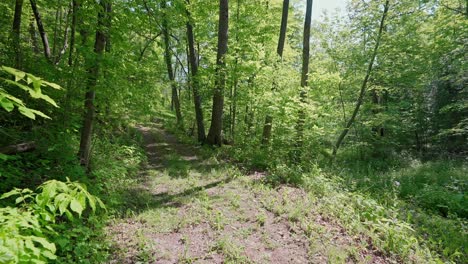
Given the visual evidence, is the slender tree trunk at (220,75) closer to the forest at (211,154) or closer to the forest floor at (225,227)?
the forest at (211,154)

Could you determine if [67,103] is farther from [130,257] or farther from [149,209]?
[130,257]

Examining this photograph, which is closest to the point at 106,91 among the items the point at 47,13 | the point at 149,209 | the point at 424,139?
the point at 149,209

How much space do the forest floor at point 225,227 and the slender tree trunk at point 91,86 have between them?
1229mm

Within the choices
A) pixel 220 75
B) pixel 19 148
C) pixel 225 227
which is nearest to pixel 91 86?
pixel 19 148

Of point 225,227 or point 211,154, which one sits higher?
point 211,154

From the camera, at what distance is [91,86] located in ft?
15.2

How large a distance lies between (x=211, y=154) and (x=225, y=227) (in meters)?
4.88

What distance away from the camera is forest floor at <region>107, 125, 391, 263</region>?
3953 mm

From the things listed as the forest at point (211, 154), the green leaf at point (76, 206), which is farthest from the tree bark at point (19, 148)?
the green leaf at point (76, 206)

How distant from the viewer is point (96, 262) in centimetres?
350

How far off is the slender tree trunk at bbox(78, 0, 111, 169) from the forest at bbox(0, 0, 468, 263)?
4 centimetres

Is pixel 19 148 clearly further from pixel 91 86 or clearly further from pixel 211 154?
pixel 211 154

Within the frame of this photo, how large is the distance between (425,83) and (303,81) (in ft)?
31.2

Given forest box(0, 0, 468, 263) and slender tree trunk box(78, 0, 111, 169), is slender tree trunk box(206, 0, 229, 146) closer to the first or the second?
forest box(0, 0, 468, 263)
